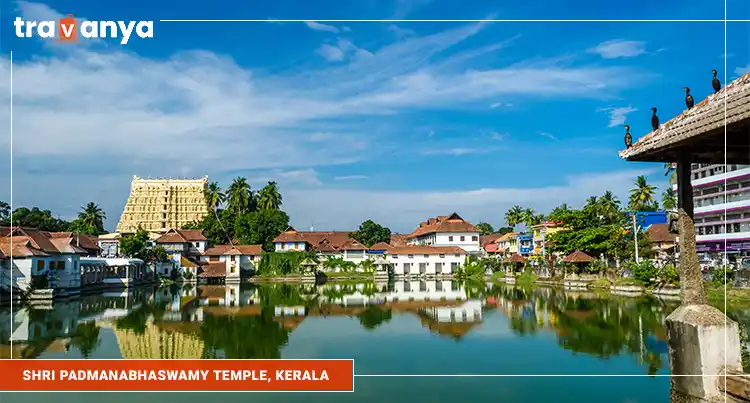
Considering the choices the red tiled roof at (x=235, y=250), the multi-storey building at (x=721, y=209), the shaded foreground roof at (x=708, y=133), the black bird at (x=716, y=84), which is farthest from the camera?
the red tiled roof at (x=235, y=250)

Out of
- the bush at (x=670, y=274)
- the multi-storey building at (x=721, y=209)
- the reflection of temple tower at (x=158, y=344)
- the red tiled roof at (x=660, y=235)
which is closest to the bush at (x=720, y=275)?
the bush at (x=670, y=274)

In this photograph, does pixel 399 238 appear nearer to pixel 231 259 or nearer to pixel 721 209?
pixel 231 259

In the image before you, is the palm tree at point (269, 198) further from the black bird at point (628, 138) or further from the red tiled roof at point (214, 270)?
the black bird at point (628, 138)

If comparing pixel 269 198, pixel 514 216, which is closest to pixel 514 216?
pixel 514 216

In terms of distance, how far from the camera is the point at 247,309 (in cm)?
2767

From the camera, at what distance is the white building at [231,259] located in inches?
2079

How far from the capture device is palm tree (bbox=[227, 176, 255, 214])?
67000mm

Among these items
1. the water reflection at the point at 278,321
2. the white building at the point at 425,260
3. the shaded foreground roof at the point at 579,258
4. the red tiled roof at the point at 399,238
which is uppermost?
the red tiled roof at the point at 399,238

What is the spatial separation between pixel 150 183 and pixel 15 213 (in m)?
27.9

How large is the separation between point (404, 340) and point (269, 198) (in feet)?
168

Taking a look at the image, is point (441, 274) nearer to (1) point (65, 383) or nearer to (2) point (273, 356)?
(2) point (273, 356)

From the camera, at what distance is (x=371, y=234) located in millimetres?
68875

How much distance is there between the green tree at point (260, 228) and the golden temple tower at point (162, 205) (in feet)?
71.8

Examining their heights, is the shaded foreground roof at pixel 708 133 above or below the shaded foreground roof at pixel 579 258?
above
